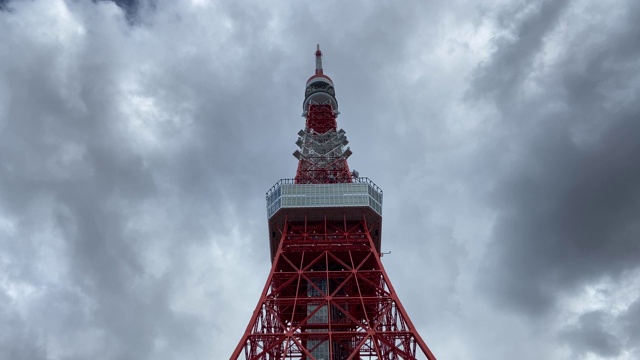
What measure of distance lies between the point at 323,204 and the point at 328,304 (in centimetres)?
888

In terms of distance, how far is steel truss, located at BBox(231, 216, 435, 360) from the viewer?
33.9 meters

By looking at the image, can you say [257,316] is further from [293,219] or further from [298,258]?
[293,219]

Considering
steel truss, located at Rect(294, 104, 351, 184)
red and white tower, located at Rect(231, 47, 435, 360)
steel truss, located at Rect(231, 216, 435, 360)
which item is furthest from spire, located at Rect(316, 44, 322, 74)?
steel truss, located at Rect(231, 216, 435, 360)

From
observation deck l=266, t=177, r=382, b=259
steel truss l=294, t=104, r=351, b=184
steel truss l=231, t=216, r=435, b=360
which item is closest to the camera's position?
steel truss l=231, t=216, r=435, b=360

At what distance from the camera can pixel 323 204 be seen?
44.1m

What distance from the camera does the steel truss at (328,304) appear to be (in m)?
33.9

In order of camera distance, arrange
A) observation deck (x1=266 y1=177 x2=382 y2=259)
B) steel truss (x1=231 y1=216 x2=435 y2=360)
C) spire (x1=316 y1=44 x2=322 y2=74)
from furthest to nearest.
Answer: spire (x1=316 y1=44 x2=322 y2=74), observation deck (x1=266 y1=177 x2=382 y2=259), steel truss (x1=231 y1=216 x2=435 y2=360)

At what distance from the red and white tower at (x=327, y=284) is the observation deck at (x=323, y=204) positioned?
0.07m

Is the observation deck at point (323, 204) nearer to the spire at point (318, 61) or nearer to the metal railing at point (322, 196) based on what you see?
the metal railing at point (322, 196)

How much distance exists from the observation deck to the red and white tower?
2.6 inches

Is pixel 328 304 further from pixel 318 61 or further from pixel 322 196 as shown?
pixel 318 61

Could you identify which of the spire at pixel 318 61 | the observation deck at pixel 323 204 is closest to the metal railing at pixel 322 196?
the observation deck at pixel 323 204

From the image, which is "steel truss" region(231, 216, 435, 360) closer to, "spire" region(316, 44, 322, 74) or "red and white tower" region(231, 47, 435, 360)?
"red and white tower" region(231, 47, 435, 360)

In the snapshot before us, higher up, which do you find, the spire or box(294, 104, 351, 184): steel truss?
the spire
